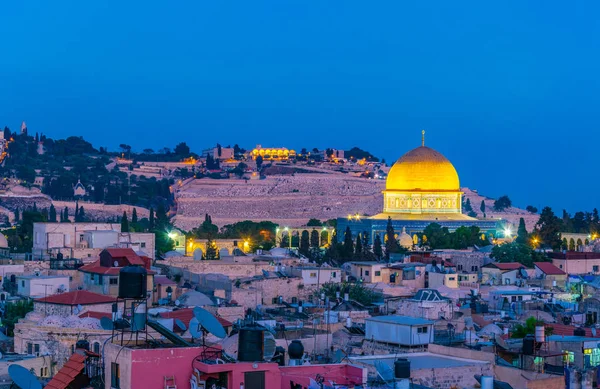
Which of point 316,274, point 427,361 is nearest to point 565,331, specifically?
point 427,361

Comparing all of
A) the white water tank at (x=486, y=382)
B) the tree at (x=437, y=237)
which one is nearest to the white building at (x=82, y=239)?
the tree at (x=437, y=237)

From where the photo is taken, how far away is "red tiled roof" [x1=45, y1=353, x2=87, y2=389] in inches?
513

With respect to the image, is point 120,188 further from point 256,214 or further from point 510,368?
point 510,368

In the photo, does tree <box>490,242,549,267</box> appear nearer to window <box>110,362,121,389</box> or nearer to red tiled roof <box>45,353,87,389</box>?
red tiled roof <box>45,353,87,389</box>

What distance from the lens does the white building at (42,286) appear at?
35.5 meters

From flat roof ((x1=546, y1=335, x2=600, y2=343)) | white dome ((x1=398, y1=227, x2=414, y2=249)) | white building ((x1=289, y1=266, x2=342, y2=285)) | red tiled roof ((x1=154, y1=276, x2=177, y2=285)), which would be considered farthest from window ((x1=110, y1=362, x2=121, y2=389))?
white dome ((x1=398, y1=227, x2=414, y2=249))

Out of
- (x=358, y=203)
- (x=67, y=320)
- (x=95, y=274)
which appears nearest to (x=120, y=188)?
(x=358, y=203)

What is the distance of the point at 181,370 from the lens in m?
11.8

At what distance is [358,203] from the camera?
111 metres

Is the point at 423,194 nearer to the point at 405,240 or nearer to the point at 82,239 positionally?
the point at 405,240

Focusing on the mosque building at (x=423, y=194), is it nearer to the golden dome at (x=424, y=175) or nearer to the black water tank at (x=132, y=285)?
the golden dome at (x=424, y=175)

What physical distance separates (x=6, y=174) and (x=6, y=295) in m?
89.6

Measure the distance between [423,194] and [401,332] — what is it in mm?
53187

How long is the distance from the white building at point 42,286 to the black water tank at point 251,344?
23.8 meters
